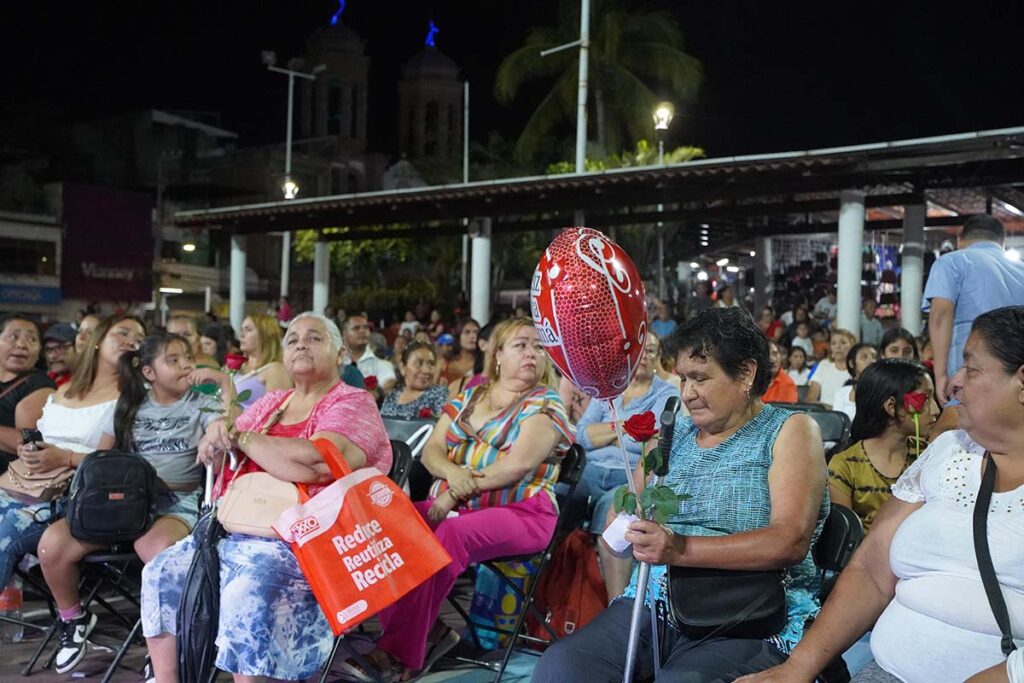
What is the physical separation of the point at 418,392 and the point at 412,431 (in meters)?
1.19

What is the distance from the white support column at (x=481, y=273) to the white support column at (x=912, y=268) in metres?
6.14

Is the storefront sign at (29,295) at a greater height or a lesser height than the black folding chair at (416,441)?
greater

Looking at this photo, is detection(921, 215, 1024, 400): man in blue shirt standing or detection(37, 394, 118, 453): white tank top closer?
detection(921, 215, 1024, 400): man in blue shirt standing

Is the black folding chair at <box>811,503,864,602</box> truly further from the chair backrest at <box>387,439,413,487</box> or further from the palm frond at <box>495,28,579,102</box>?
the palm frond at <box>495,28,579,102</box>

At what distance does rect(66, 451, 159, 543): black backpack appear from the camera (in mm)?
4305

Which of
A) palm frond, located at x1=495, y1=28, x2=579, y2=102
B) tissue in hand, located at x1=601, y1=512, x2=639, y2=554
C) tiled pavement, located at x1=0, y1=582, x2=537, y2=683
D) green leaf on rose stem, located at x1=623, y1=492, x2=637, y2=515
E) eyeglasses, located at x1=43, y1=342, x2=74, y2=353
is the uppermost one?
palm frond, located at x1=495, y1=28, x2=579, y2=102

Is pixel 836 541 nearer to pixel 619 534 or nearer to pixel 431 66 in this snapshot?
pixel 619 534

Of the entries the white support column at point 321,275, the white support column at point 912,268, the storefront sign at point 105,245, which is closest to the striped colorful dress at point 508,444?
the white support column at point 912,268

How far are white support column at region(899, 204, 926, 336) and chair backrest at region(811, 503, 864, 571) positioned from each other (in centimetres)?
920

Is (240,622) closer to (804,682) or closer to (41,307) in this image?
(804,682)

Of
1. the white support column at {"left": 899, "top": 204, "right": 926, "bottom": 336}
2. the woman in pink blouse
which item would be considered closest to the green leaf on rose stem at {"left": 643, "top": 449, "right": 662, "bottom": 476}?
the woman in pink blouse

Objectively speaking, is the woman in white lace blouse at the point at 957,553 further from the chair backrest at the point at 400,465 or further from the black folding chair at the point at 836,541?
the chair backrest at the point at 400,465

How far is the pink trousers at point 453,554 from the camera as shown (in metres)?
4.16

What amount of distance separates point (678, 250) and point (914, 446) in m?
23.9
